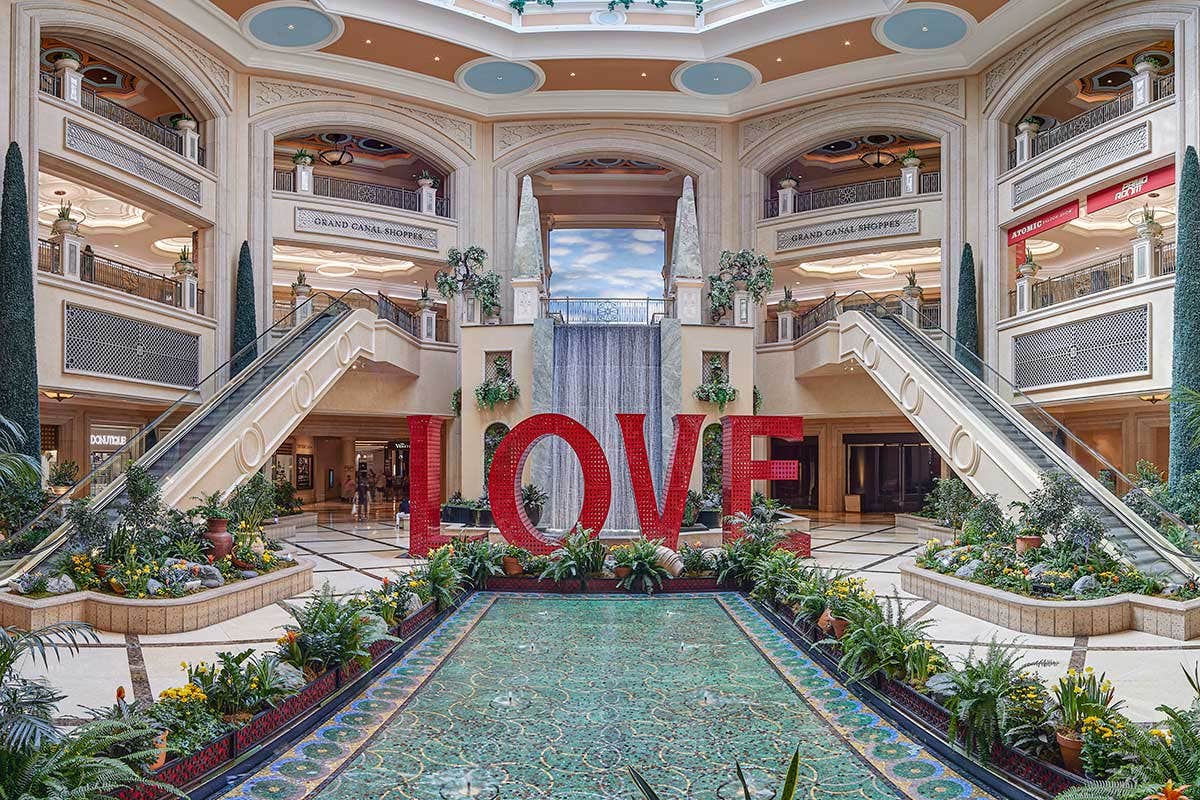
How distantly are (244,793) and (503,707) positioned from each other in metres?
1.77

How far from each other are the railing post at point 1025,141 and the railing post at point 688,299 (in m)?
6.73

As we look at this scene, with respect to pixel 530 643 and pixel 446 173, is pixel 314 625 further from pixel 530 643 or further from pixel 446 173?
pixel 446 173

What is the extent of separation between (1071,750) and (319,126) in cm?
1923

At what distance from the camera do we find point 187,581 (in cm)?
872

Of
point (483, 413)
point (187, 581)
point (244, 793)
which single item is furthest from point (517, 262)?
point (244, 793)

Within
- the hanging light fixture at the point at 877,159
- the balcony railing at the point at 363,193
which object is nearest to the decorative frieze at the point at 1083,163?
the hanging light fixture at the point at 877,159

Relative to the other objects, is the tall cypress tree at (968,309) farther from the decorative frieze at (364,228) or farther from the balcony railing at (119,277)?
the balcony railing at (119,277)

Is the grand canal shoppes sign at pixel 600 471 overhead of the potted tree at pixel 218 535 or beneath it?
overhead

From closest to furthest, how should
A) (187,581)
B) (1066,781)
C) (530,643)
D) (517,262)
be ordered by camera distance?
1. (1066,781)
2. (530,643)
3. (187,581)
4. (517,262)

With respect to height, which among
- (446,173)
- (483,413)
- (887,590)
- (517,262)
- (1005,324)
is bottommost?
(887,590)

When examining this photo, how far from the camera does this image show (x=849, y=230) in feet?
66.2

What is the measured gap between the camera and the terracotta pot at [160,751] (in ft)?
13.5

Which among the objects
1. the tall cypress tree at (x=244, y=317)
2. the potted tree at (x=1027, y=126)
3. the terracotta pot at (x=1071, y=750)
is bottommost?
the terracotta pot at (x=1071, y=750)

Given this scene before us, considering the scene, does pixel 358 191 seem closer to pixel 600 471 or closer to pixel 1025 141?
pixel 600 471
